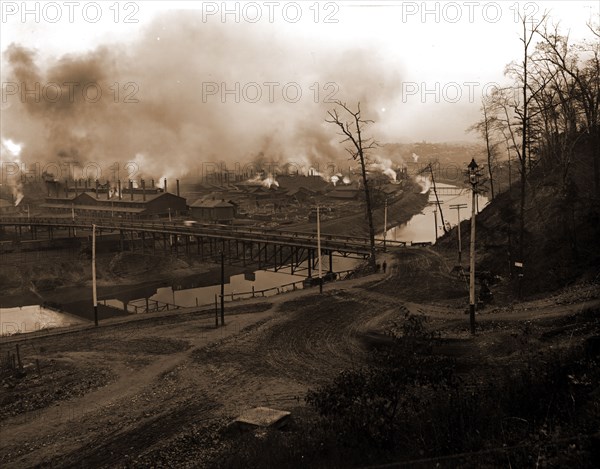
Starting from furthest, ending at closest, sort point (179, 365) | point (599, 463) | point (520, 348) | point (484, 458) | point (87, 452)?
point (179, 365) < point (520, 348) < point (87, 452) < point (484, 458) < point (599, 463)

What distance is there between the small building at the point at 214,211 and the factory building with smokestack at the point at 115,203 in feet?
10.2

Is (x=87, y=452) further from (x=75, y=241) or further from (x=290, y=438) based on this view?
(x=75, y=241)

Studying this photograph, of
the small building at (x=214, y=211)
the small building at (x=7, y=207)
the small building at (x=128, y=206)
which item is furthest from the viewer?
the small building at (x=7, y=207)

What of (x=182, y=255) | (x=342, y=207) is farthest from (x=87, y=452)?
(x=342, y=207)

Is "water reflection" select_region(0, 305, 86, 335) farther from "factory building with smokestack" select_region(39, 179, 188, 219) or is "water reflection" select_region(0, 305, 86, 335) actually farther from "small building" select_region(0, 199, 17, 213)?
"small building" select_region(0, 199, 17, 213)

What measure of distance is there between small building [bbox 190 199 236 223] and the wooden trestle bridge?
42.5 ft

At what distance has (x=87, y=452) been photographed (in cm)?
1180

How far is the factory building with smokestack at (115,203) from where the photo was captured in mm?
76938

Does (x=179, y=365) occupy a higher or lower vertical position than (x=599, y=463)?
lower

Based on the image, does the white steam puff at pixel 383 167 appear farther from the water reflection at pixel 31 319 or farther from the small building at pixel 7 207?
the water reflection at pixel 31 319

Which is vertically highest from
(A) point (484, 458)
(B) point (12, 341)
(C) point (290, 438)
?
(A) point (484, 458)

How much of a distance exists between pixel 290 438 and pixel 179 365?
8.23 meters

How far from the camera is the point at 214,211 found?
254 ft

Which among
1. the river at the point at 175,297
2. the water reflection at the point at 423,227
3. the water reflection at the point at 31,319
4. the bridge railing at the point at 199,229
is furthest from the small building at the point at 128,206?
the water reflection at the point at 31,319
